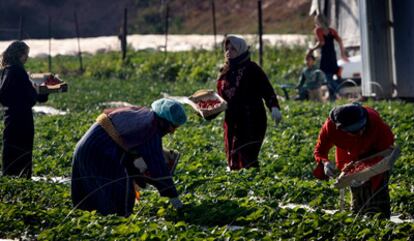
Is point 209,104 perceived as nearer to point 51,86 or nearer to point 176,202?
point 51,86

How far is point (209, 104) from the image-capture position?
1174 cm

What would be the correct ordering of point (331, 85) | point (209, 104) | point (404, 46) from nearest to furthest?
point (209, 104) < point (404, 46) < point (331, 85)

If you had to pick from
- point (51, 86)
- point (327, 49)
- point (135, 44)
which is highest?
point (135, 44)

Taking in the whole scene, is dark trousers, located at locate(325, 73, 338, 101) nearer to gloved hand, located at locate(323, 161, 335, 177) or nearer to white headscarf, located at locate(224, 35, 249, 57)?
white headscarf, located at locate(224, 35, 249, 57)

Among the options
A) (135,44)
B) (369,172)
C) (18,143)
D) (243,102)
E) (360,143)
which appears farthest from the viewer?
(135,44)

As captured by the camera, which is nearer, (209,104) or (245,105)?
(209,104)

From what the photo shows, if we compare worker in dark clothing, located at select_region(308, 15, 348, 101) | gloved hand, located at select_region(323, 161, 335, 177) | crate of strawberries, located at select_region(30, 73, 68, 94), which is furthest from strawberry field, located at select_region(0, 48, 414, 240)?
worker in dark clothing, located at select_region(308, 15, 348, 101)

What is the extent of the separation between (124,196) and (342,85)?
45.8ft

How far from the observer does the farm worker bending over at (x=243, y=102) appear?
39.6 feet

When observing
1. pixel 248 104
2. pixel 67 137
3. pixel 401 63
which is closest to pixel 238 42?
pixel 248 104

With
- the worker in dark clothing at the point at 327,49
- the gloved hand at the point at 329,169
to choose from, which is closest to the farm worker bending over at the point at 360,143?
the gloved hand at the point at 329,169

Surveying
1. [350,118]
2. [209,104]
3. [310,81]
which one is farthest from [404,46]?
A: [350,118]

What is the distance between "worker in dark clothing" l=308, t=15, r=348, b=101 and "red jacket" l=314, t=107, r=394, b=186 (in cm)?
1228

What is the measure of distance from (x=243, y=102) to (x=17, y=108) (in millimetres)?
2349
